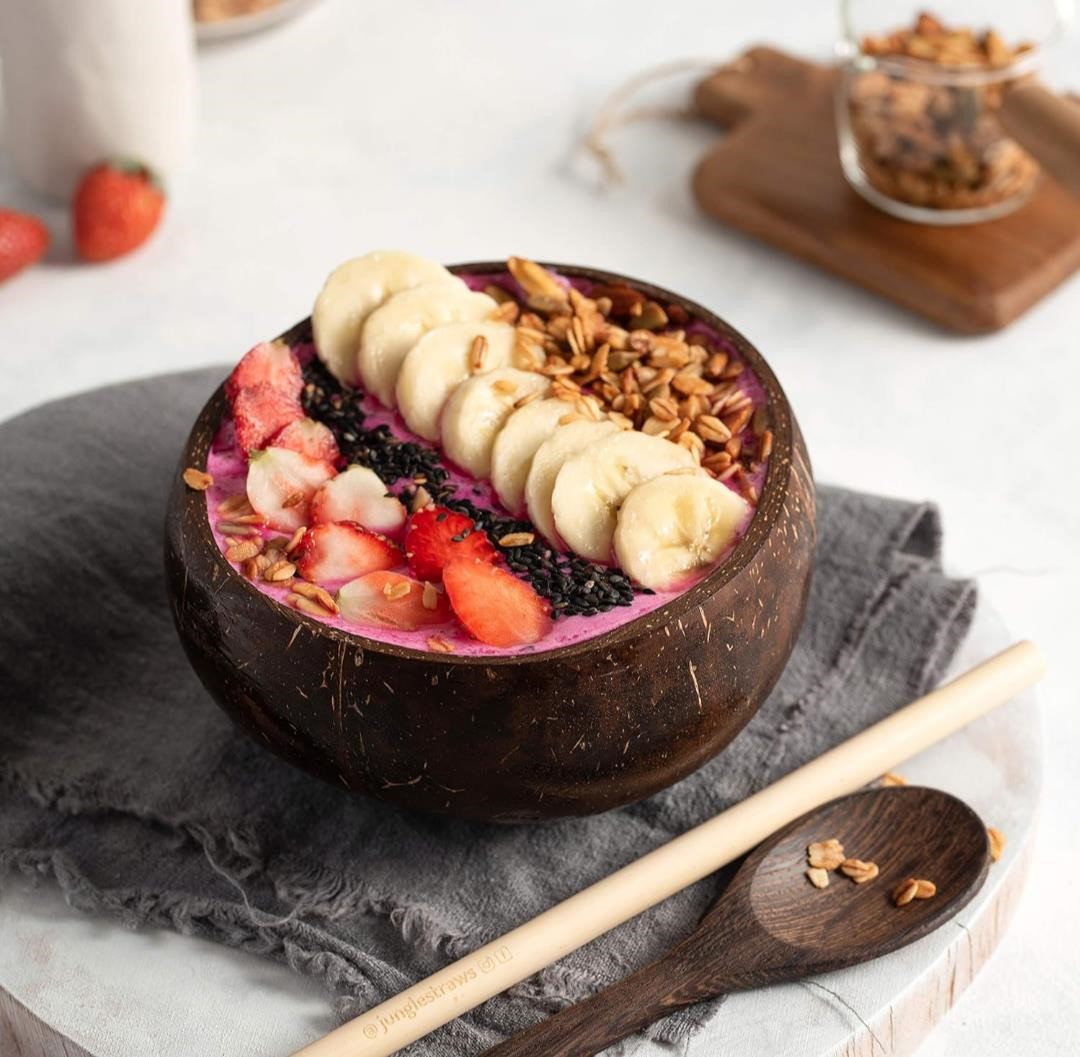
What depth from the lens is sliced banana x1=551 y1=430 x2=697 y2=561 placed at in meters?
2.10

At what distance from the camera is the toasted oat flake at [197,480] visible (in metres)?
2.18

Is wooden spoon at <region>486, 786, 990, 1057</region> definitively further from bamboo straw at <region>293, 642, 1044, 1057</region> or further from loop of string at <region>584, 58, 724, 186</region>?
loop of string at <region>584, 58, 724, 186</region>

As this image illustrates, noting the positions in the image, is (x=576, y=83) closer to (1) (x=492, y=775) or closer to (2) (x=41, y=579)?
(2) (x=41, y=579)

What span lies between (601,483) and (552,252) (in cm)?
173

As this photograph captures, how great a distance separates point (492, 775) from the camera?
2020 mm

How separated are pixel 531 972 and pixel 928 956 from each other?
1.61 ft

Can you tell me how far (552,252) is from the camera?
3.75 m

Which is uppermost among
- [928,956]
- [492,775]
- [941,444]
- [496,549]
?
[496,549]

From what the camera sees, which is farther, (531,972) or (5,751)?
(5,751)

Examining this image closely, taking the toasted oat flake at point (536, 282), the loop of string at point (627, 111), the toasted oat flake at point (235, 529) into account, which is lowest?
the loop of string at point (627, 111)

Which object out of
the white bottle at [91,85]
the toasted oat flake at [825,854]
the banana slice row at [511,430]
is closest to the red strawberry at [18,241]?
the white bottle at [91,85]

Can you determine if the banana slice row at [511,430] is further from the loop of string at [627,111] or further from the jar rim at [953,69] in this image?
the loop of string at [627,111]

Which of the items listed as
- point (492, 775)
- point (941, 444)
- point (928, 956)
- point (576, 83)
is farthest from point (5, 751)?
point (576, 83)

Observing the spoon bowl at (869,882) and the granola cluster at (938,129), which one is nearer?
the spoon bowl at (869,882)
